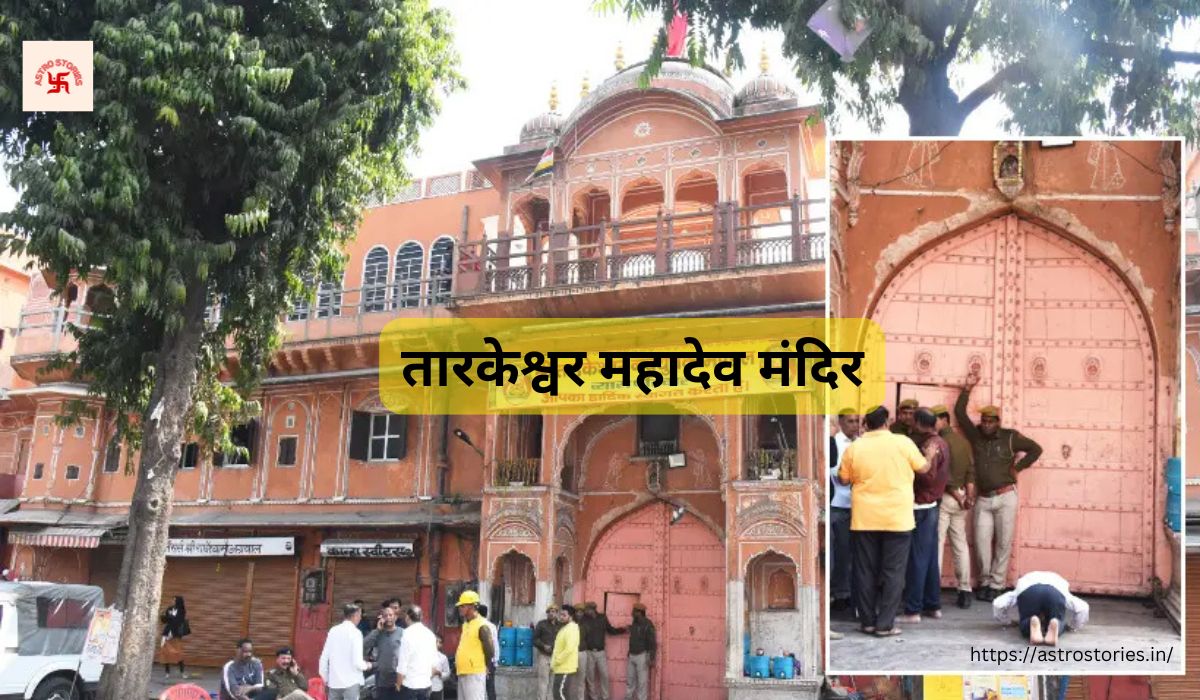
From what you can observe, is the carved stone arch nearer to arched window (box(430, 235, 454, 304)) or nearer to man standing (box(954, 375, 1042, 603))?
arched window (box(430, 235, 454, 304))

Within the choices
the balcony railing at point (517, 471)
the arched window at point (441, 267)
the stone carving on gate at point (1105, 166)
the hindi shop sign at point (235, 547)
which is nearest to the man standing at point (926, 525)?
the stone carving on gate at point (1105, 166)

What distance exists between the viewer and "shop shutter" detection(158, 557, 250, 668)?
2144 cm

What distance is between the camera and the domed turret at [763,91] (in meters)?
18.4

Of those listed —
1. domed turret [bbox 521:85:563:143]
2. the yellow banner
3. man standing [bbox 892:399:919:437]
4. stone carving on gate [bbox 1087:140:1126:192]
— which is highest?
domed turret [bbox 521:85:563:143]

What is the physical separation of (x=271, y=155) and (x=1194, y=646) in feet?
44.9

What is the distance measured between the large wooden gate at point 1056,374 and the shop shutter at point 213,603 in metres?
19.5

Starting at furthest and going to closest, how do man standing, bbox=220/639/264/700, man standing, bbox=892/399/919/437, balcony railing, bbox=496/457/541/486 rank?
balcony railing, bbox=496/457/541/486
man standing, bbox=220/639/264/700
man standing, bbox=892/399/919/437

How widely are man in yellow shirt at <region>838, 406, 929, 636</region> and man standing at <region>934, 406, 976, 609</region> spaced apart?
0.50 ft

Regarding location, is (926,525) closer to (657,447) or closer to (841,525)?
(841,525)

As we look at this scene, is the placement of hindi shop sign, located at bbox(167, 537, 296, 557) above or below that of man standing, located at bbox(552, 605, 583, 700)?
above

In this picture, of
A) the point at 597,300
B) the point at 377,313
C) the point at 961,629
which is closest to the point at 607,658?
the point at 597,300

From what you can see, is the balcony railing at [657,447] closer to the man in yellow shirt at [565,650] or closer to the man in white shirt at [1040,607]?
the man in yellow shirt at [565,650]

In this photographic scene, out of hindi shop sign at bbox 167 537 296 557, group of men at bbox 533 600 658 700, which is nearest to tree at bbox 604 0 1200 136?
group of men at bbox 533 600 658 700

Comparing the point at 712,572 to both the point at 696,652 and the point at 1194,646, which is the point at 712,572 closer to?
the point at 696,652
